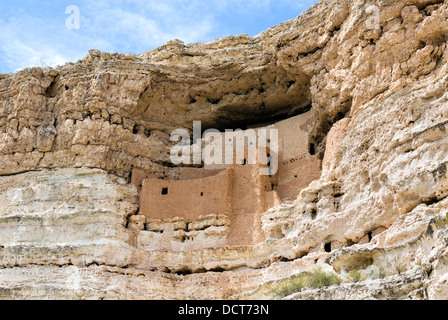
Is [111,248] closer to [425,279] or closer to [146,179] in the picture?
[146,179]

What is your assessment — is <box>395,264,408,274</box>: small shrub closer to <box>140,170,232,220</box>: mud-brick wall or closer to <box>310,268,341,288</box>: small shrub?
<box>310,268,341,288</box>: small shrub

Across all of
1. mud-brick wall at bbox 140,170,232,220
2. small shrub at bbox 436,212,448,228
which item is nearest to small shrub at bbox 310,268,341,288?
small shrub at bbox 436,212,448,228

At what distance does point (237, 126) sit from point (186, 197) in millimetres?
4734

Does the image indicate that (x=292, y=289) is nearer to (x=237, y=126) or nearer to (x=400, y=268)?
(x=400, y=268)

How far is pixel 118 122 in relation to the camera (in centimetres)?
2234

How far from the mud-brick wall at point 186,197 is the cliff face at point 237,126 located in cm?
42

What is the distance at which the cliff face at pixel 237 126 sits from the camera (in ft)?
50.0

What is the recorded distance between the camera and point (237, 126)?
2456cm

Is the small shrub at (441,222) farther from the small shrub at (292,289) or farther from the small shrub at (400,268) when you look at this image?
the small shrub at (292,289)

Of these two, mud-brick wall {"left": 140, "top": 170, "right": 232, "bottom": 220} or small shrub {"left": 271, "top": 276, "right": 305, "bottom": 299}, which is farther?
mud-brick wall {"left": 140, "top": 170, "right": 232, "bottom": 220}

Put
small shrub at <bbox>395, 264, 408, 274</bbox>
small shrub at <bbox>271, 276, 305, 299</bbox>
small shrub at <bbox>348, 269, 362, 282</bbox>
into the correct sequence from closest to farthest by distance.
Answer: small shrub at <bbox>395, 264, 408, 274</bbox> → small shrub at <bbox>348, 269, 362, 282</bbox> → small shrub at <bbox>271, 276, 305, 299</bbox>

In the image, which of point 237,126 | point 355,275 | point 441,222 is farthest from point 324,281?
point 237,126

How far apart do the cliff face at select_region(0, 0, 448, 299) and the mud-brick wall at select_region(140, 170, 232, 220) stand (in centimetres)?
42

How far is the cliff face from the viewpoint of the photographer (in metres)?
15.2
